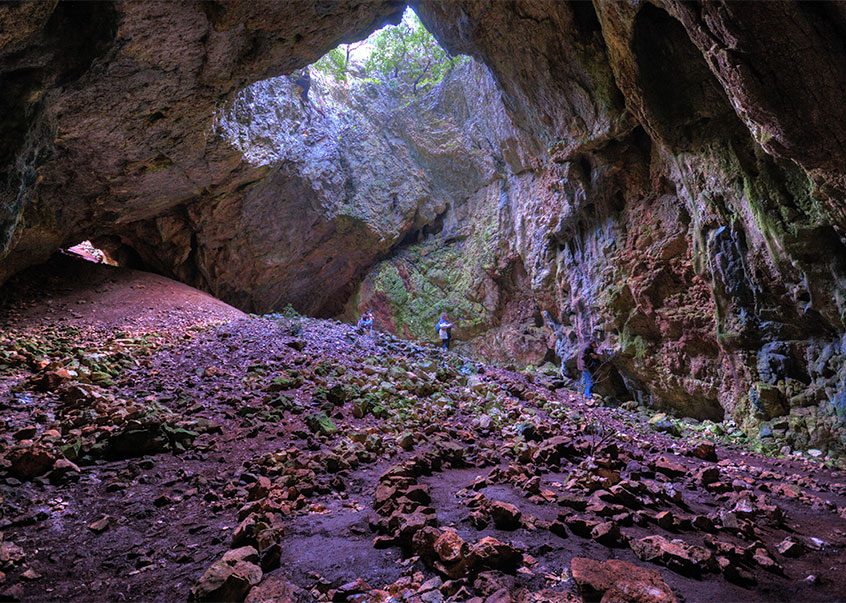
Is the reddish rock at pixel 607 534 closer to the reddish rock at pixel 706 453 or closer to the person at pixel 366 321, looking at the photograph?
the reddish rock at pixel 706 453

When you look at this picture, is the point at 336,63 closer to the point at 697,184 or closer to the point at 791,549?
the point at 697,184

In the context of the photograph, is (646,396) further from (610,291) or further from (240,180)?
(240,180)

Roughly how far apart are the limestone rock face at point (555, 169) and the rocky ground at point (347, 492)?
5.57ft

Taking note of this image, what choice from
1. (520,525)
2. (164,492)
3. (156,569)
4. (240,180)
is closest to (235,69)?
(240,180)

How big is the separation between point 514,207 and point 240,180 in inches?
312

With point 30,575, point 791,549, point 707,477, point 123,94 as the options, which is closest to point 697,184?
point 707,477

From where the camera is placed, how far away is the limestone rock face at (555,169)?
3406 millimetres

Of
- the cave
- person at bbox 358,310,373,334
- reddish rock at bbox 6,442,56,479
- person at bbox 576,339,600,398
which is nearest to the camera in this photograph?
the cave

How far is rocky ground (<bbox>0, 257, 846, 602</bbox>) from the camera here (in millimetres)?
1758

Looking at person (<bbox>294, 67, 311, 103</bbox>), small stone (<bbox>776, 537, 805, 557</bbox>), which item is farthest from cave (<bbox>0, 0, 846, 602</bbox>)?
person (<bbox>294, 67, 311, 103</bbox>)

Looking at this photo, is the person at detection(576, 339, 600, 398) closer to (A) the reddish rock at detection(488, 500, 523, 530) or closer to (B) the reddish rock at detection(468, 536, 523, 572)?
(A) the reddish rock at detection(488, 500, 523, 530)

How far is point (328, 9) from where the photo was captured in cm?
555

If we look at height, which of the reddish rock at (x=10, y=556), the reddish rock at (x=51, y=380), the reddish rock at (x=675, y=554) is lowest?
the reddish rock at (x=675, y=554)

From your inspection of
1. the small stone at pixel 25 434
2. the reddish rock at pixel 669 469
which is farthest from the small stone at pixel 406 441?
the small stone at pixel 25 434
